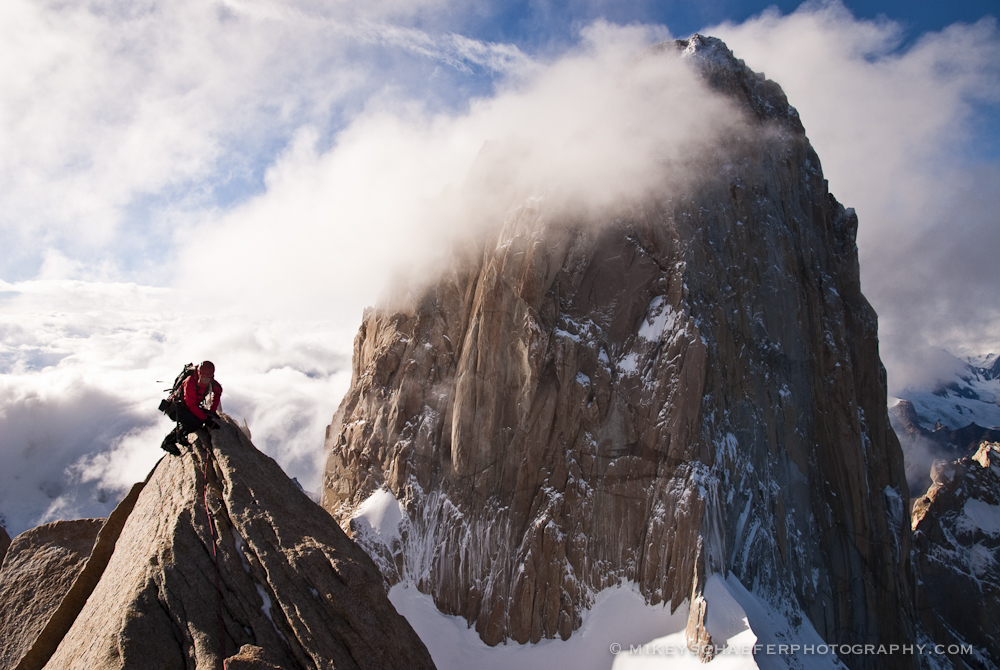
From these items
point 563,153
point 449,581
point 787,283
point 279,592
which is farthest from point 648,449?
point 279,592

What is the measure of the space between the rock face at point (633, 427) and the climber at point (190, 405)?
25.0 metres

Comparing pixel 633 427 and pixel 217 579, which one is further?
pixel 633 427

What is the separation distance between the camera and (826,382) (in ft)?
145

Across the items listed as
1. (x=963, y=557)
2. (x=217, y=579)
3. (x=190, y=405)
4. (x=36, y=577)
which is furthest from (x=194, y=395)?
(x=963, y=557)

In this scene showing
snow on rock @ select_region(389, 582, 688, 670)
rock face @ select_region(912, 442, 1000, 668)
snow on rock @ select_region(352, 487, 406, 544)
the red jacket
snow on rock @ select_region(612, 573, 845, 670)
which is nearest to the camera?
the red jacket

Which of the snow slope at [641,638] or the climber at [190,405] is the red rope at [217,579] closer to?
the climber at [190,405]

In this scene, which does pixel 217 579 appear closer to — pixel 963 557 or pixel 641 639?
pixel 641 639

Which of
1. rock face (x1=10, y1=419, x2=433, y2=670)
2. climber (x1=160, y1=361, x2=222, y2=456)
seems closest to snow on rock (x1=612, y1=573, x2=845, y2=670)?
rock face (x1=10, y1=419, x2=433, y2=670)

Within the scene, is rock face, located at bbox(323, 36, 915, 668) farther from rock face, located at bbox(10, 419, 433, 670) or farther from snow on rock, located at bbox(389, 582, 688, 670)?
rock face, located at bbox(10, 419, 433, 670)

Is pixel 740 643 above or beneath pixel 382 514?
beneath

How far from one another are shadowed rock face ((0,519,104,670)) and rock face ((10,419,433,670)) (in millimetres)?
3604

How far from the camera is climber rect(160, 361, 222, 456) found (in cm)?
1330

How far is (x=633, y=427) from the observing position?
1443 inches

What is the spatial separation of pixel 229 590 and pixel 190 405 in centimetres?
435
